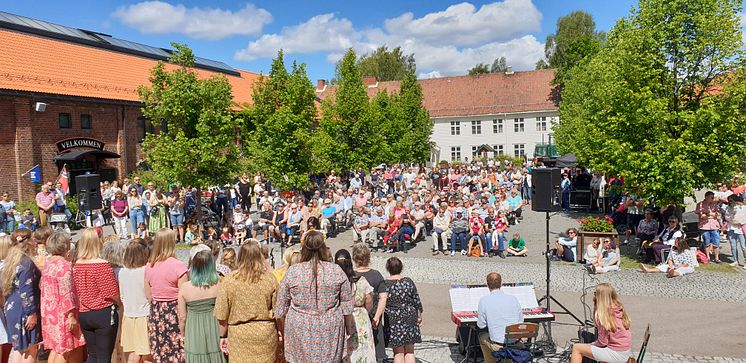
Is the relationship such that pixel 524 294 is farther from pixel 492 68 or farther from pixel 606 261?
pixel 492 68

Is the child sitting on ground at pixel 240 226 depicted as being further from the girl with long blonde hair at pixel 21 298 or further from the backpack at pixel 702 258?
the backpack at pixel 702 258

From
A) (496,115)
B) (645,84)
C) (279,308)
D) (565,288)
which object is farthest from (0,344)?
(496,115)

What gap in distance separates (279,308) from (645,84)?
12250 mm

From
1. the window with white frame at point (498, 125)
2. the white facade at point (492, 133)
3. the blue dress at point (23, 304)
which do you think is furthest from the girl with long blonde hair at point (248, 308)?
the window with white frame at point (498, 125)

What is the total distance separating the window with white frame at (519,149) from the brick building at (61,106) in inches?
1327

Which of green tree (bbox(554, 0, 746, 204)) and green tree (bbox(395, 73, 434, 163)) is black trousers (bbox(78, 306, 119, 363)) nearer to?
green tree (bbox(554, 0, 746, 204))

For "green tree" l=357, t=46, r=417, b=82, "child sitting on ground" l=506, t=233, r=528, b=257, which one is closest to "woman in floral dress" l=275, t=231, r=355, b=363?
"child sitting on ground" l=506, t=233, r=528, b=257

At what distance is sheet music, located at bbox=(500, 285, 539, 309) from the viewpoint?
297 inches

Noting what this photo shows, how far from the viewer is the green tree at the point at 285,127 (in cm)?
1948

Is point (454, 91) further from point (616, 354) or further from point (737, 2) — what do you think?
point (616, 354)

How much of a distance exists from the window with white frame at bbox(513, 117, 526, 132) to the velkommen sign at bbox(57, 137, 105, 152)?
36.7 m

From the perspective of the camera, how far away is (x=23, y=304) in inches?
224

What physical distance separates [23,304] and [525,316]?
569 cm

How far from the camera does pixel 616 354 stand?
5.80m
